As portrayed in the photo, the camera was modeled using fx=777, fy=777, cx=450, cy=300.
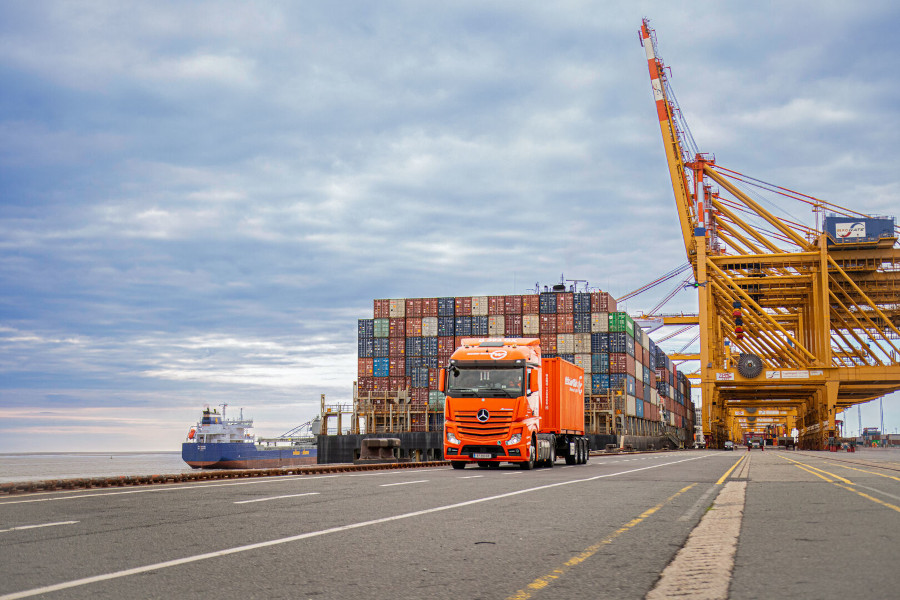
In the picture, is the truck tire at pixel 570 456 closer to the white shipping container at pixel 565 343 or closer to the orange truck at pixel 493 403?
the orange truck at pixel 493 403

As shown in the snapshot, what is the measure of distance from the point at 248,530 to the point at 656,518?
4745 millimetres

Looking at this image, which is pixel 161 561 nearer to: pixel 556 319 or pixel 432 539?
pixel 432 539

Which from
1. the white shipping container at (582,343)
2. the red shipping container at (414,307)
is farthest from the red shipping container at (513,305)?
the red shipping container at (414,307)

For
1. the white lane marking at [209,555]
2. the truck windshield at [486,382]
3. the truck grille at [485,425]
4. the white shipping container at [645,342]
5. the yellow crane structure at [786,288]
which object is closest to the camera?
the white lane marking at [209,555]

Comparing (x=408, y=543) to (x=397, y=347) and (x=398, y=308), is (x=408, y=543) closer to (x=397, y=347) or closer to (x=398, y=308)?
(x=397, y=347)

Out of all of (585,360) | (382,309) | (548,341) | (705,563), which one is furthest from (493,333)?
(705,563)

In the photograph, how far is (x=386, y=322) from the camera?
74.0 metres

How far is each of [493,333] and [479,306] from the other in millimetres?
3185

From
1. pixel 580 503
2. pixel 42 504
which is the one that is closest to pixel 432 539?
pixel 580 503

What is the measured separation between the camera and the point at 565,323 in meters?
72.8

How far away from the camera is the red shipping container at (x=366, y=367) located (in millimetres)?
72625

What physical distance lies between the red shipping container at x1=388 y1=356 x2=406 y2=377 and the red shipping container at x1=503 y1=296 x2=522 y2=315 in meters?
10.7

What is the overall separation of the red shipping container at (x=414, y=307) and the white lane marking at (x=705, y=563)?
211ft

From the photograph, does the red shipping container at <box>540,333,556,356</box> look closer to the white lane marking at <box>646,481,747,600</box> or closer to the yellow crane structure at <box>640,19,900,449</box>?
the yellow crane structure at <box>640,19,900,449</box>
